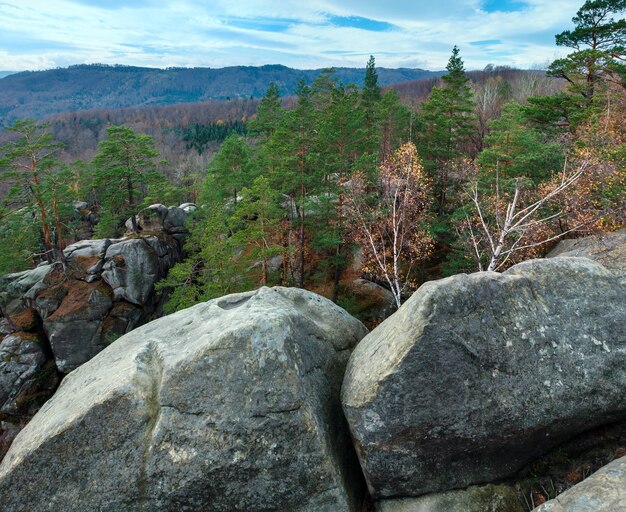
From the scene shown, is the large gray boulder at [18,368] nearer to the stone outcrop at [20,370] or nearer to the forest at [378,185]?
the stone outcrop at [20,370]

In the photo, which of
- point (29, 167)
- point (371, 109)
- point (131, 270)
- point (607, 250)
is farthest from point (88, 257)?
point (607, 250)

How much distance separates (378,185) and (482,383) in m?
16.3

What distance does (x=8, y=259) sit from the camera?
2988 centimetres

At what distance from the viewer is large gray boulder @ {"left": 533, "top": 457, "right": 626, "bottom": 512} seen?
17.9 ft

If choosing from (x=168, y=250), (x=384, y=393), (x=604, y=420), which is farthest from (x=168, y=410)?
(x=168, y=250)

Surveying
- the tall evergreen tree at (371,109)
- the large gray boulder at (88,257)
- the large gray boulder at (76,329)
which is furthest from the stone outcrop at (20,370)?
the tall evergreen tree at (371,109)

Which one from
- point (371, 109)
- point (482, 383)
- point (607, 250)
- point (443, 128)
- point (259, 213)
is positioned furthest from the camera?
point (371, 109)

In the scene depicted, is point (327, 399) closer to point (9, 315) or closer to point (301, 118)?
point (301, 118)

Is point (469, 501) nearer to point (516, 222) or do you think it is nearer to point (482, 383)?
point (482, 383)

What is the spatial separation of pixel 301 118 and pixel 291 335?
1848 centimetres

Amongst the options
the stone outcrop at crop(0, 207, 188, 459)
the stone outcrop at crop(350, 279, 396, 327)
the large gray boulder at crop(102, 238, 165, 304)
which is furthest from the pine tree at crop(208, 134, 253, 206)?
the stone outcrop at crop(350, 279, 396, 327)

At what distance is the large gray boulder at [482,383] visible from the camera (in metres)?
7.18

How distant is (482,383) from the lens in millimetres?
7203

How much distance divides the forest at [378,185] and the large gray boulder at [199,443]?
9.12 meters
